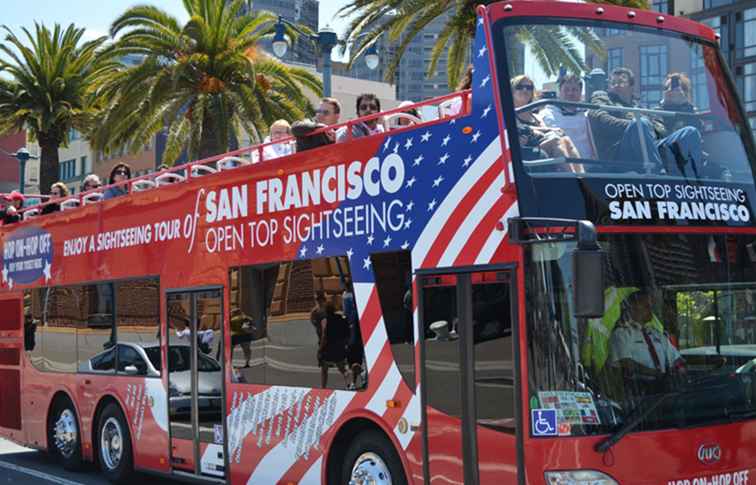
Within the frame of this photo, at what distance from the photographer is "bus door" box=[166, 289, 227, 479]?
10.5m

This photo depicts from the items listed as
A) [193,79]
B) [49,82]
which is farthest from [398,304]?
[49,82]

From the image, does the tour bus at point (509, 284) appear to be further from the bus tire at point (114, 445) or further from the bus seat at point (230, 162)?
the bus tire at point (114, 445)

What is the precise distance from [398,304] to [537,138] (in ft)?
5.48

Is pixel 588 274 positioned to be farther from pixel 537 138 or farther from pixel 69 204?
pixel 69 204

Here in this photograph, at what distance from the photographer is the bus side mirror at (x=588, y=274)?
21.0 feet

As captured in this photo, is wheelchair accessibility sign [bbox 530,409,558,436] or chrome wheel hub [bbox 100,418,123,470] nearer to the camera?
wheelchair accessibility sign [bbox 530,409,558,436]

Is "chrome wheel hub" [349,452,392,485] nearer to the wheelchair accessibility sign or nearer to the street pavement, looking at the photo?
the wheelchair accessibility sign

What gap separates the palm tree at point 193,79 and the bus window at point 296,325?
15.8 metres

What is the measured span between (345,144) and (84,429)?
6.36m

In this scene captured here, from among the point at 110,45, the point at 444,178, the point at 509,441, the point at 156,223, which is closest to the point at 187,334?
the point at 156,223

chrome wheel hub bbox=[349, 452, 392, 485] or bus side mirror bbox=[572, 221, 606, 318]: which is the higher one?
bus side mirror bbox=[572, 221, 606, 318]

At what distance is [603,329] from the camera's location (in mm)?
6840

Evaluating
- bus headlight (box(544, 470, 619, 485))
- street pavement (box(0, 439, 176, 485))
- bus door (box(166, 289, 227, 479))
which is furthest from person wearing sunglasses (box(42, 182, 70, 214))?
bus headlight (box(544, 470, 619, 485))

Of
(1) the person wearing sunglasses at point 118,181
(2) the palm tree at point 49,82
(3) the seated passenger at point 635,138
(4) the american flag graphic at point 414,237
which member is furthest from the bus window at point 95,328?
(2) the palm tree at point 49,82
